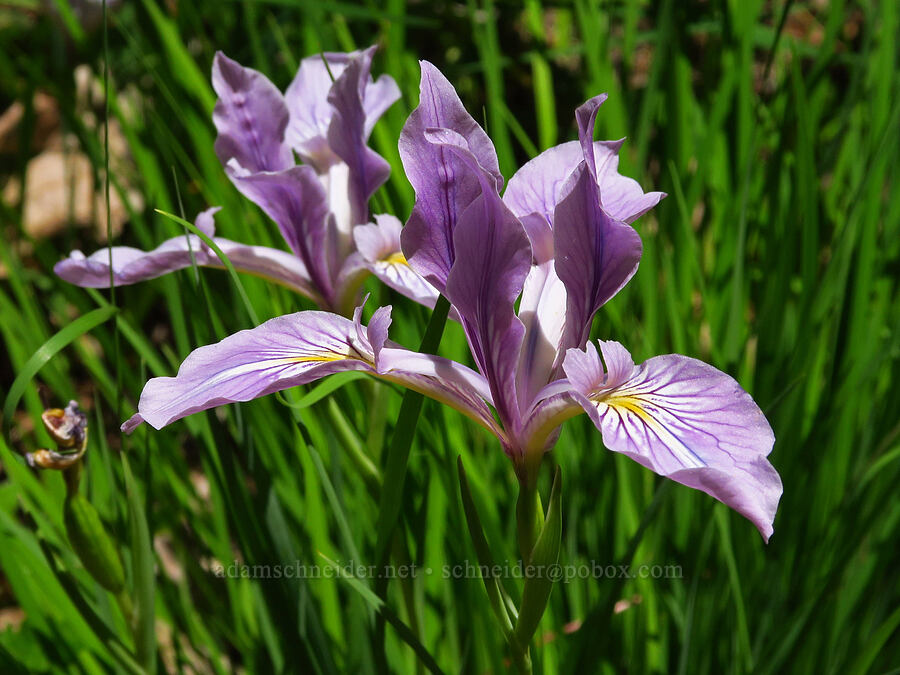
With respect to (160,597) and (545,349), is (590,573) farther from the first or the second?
(160,597)

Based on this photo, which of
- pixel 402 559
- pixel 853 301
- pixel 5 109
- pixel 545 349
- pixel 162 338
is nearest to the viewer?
pixel 545 349

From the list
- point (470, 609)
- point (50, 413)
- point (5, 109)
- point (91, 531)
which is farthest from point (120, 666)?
point (5, 109)

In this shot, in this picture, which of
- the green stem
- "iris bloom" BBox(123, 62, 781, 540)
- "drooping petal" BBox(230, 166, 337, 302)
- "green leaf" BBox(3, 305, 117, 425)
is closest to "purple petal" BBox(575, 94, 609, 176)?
"iris bloom" BBox(123, 62, 781, 540)

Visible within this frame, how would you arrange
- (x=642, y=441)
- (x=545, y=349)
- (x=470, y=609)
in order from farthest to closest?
(x=470, y=609), (x=545, y=349), (x=642, y=441)

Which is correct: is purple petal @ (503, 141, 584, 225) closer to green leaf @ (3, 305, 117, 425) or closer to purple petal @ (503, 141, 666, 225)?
purple petal @ (503, 141, 666, 225)

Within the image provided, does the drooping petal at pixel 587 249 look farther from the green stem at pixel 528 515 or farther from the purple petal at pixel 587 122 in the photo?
the green stem at pixel 528 515

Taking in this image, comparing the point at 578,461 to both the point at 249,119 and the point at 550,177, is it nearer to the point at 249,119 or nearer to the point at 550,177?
the point at 550,177

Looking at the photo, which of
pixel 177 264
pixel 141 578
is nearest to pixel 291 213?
pixel 177 264
